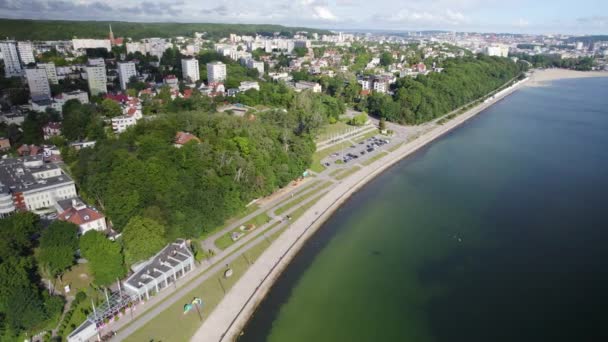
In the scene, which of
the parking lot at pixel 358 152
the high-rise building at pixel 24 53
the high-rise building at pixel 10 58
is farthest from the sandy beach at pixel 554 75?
the high-rise building at pixel 10 58

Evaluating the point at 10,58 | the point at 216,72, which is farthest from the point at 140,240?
the point at 10,58

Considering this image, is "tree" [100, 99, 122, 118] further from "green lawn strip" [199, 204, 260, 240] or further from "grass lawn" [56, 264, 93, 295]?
"grass lawn" [56, 264, 93, 295]

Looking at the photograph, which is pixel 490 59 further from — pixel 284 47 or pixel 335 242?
pixel 335 242

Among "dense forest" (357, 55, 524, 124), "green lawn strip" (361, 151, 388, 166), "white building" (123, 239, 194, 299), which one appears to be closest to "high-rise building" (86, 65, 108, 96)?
"dense forest" (357, 55, 524, 124)

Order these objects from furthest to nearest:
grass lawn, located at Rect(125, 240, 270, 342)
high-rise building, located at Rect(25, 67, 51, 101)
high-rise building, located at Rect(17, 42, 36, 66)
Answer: high-rise building, located at Rect(17, 42, 36, 66)
high-rise building, located at Rect(25, 67, 51, 101)
grass lawn, located at Rect(125, 240, 270, 342)

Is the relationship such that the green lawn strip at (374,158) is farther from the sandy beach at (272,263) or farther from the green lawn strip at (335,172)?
the green lawn strip at (335,172)

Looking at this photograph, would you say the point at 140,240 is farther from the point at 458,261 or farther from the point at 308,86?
the point at 308,86
